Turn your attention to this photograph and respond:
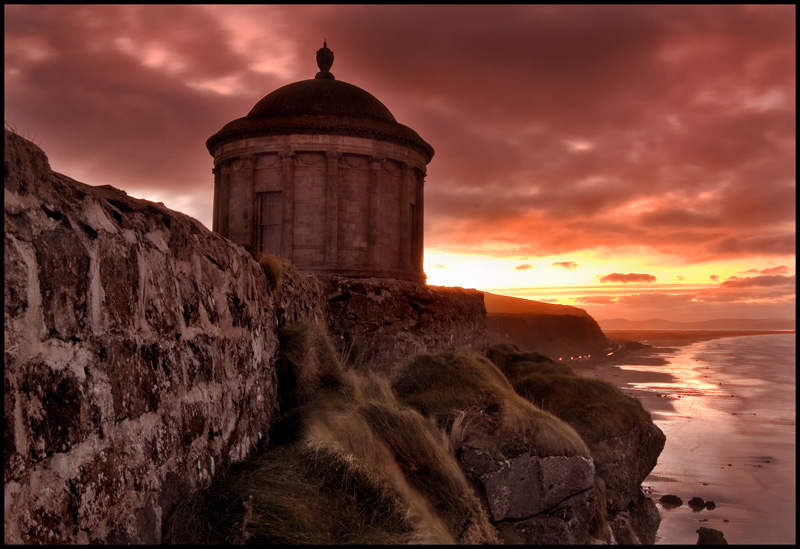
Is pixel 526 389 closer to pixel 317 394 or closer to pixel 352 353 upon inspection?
pixel 352 353

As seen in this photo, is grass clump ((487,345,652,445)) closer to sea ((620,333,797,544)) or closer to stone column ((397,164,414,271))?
sea ((620,333,797,544))

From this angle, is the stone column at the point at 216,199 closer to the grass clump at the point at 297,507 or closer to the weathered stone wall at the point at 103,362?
the weathered stone wall at the point at 103,362

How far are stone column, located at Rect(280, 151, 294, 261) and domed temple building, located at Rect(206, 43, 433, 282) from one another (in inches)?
1.2

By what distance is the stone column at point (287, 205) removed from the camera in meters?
18.1

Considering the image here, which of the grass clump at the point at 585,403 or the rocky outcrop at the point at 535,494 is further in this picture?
the grass clump at the point at 585,403

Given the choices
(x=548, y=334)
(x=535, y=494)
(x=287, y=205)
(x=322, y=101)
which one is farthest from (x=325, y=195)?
(x=548, y=334)

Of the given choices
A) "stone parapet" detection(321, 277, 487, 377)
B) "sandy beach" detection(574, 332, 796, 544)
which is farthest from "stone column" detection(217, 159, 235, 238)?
"sandy beach" detection(574, 332, 796, 544)

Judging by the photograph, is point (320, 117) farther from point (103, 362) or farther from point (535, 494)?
point (103, 362)

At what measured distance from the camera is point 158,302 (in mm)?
4102

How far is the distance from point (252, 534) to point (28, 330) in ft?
6.30


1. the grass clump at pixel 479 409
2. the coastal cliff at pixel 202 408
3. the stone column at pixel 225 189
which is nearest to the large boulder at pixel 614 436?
the coastal cliff at pixel 202 408

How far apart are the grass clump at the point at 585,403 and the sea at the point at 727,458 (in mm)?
2670

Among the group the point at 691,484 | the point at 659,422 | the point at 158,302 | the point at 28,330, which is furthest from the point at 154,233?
the point at 659,422

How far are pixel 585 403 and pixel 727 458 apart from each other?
36.5 ft
